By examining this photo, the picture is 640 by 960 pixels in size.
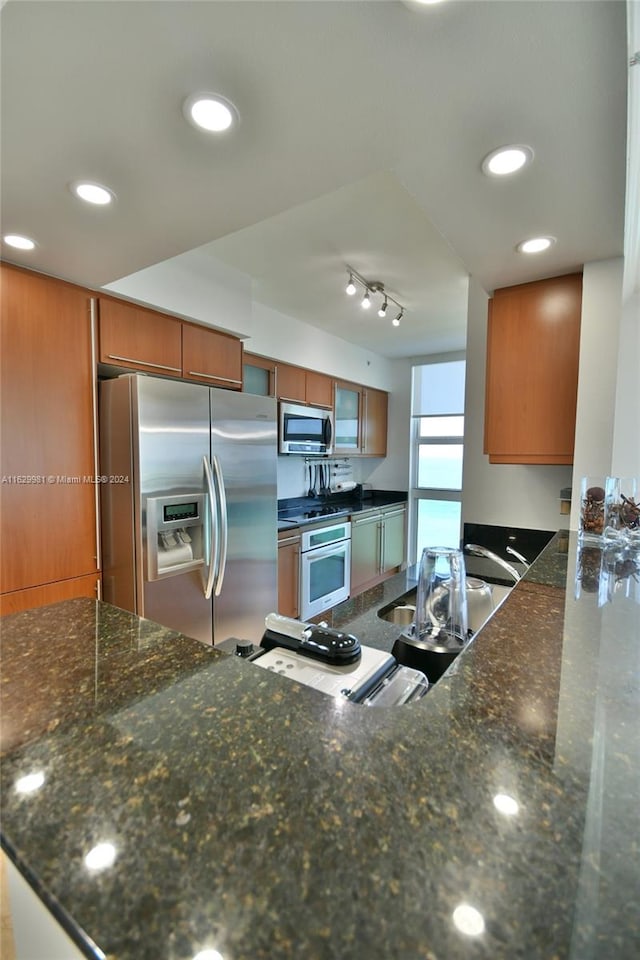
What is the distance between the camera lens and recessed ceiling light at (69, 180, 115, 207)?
126 centimetres

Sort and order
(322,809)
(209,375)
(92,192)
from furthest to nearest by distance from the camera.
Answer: (209,375), (92,192), (322,809)

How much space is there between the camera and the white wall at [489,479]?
240 cm

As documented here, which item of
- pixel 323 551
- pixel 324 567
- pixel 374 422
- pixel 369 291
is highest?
pixel 369 291

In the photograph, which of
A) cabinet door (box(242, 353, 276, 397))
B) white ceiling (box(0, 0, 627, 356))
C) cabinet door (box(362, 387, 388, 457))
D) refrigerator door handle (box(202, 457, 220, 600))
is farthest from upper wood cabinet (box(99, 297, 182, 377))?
cabinet door (box(362, 387, 388, 457))

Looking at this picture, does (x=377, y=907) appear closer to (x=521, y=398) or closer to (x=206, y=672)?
(x=206, y=672)

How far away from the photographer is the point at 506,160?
112 cm

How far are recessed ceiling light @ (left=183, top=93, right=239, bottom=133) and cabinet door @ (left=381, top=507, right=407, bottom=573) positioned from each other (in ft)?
12.6

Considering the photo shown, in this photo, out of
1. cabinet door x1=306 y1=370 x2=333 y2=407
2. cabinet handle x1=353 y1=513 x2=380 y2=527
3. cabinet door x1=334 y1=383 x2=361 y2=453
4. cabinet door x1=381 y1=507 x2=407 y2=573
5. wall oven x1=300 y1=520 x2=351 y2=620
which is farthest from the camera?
cabinet door x1=381 y1=507 x2=407 y2=573

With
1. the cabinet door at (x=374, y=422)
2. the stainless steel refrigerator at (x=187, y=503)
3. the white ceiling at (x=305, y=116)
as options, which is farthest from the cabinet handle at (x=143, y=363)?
the cabinet door at (x=374, y=422)

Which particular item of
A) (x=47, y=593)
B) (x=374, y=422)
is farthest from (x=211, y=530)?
(x=374, y=422)

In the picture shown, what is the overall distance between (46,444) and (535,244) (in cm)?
224

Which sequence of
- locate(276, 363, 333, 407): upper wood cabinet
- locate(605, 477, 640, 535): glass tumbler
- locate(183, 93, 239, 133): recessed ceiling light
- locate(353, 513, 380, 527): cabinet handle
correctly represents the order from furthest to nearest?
locate(353, 513, 380, 527): cabinet handle → locate(276, 363, 333, 407): upper wood cabinet → locate(605, 477, 640, 535): glass tumbler → locate(183, 93, 239, 133): recessed ceiling light

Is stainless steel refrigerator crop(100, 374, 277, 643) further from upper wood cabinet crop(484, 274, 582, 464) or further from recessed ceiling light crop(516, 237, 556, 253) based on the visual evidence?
recessed ceiling light crop(516, 237, 556, 253)

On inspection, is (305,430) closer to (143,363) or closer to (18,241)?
(143,363)
